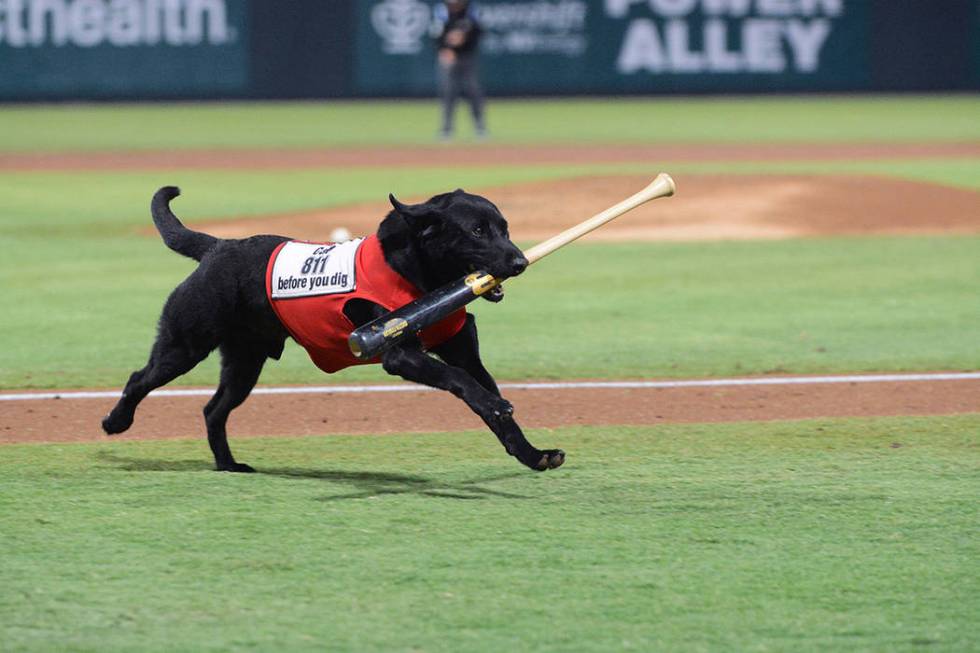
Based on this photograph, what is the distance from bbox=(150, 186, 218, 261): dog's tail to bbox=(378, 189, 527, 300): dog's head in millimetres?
977

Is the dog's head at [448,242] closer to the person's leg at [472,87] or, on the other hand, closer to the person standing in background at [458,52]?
the person standing in background at [458,52]

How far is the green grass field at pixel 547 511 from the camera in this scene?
4797 millimetres

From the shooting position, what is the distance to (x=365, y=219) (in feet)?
56.2

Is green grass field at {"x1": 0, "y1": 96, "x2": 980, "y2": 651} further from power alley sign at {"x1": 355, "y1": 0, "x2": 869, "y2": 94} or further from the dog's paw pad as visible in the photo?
power alley sign at {"x1": 355, "y1": 0, "x2": 869, "y2": 94}

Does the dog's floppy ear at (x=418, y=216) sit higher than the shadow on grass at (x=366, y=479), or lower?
higher

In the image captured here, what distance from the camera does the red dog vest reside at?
640cm

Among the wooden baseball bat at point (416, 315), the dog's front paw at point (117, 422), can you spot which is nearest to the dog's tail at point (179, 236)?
the dog's front paw at point (117, 422)

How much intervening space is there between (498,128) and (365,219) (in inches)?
551

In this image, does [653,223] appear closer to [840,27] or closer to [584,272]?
[584,272]

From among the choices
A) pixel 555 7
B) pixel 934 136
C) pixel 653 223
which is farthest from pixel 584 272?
pixel 555 7

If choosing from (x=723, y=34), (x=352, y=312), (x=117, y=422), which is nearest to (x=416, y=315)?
(x=352, y=312)

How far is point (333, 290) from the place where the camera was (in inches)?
252

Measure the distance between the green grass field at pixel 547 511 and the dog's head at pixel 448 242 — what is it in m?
0.83

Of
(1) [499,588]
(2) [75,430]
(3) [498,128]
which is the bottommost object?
(3) [498,128]
